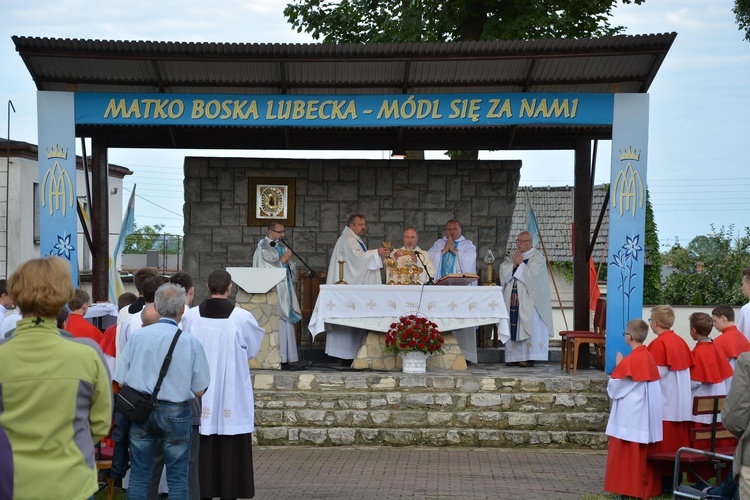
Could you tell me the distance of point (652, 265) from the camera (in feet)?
90.8

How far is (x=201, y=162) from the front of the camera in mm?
16219

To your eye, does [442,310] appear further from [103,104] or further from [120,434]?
[120,434]

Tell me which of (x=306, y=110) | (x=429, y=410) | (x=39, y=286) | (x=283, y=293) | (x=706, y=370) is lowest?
(x=429, y=410)

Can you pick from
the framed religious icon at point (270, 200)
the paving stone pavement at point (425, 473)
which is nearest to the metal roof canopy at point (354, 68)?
the framed religious icon at point (270, 200)

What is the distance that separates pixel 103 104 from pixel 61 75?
0.65m

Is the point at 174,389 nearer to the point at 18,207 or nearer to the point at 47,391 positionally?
the point at 47,391

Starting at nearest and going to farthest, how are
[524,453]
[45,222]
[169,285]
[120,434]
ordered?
1. [169,285]
2. [120,434]
3. [524,453]
4. [45,222]

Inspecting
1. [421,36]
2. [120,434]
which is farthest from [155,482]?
[421,36]

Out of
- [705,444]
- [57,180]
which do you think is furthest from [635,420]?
[57,180]

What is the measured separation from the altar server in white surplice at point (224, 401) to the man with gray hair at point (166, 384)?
3.72ft

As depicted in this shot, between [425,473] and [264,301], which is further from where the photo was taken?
[264,301]

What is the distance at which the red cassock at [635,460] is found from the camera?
8383mm

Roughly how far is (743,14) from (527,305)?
13466 millimetres

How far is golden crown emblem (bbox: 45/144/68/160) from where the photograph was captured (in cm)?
1227
